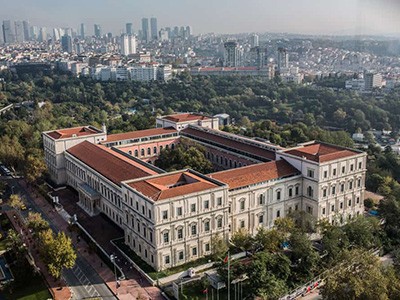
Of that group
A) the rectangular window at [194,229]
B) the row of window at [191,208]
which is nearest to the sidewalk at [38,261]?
the row of window at [191,208]

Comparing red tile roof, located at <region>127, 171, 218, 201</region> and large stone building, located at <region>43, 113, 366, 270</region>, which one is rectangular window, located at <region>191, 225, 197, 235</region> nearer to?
large stone building, located at <region>43, 113, 366, 270</region>

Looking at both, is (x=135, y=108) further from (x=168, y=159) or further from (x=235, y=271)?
(x=235, y=271)

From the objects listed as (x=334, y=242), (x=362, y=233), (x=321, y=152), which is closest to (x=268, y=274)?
(x=334, y=242)

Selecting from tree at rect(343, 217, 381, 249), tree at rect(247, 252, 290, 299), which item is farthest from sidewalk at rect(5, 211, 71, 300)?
tree at rect(343, 217, 381, 249)

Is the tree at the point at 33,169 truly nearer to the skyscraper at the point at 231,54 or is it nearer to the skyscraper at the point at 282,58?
the skyscraper at the point at 231,54

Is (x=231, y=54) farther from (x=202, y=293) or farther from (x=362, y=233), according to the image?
(x=202, y=293)
